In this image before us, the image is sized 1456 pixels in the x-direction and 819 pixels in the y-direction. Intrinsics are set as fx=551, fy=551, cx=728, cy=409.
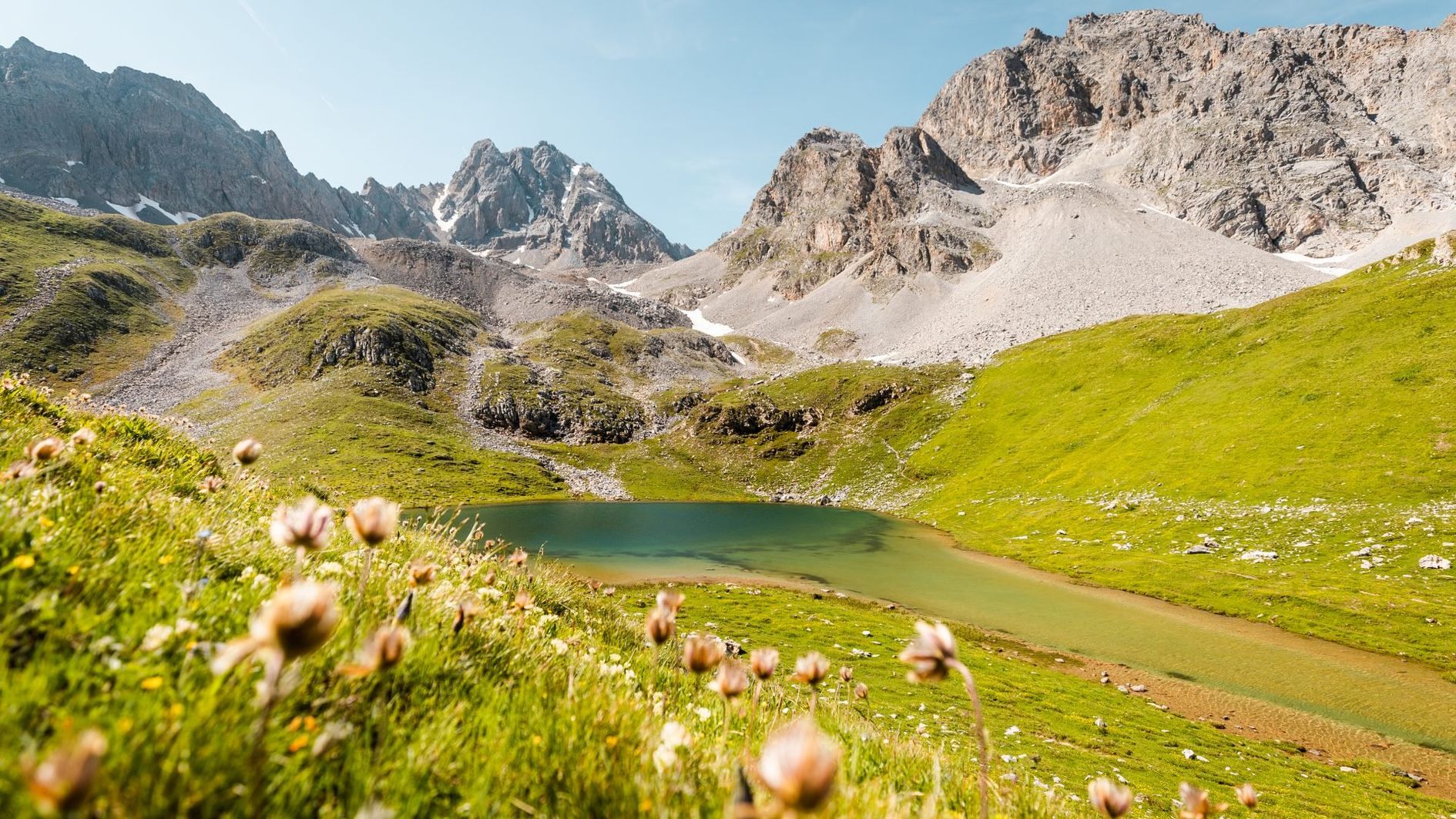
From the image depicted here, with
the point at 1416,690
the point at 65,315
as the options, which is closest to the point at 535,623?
the point at 1416,690

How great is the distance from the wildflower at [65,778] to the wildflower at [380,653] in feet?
3.20

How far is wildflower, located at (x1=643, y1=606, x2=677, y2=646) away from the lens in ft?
10.0

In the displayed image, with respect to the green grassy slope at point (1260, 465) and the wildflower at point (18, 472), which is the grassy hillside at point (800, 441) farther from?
the wildflower at point (18, 472)

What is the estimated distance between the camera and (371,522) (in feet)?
8.82

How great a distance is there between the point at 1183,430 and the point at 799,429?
79.1m

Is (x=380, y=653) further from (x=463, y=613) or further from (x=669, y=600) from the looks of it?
(x=669, y=600)

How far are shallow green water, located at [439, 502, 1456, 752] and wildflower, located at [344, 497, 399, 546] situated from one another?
3927 millimetres

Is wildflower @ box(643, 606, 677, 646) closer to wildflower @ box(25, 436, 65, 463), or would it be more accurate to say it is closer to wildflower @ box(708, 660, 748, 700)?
wildflower @ box(708, 660, 748, 700)

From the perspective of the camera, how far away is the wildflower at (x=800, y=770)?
4.42 ft

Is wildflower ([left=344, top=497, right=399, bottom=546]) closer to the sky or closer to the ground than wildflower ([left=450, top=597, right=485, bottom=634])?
closer to the sky

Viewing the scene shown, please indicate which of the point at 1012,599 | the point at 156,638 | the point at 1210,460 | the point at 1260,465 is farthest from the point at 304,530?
the point at 1210,460

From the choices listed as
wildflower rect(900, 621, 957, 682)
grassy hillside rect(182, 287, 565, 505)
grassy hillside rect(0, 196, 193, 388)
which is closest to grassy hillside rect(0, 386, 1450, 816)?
wildflower rect(900, 621, 957, 682)

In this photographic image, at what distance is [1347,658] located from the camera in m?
27.3

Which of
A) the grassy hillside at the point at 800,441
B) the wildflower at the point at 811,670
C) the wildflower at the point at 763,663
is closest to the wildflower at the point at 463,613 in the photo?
the wildflower at the point at 763,663
